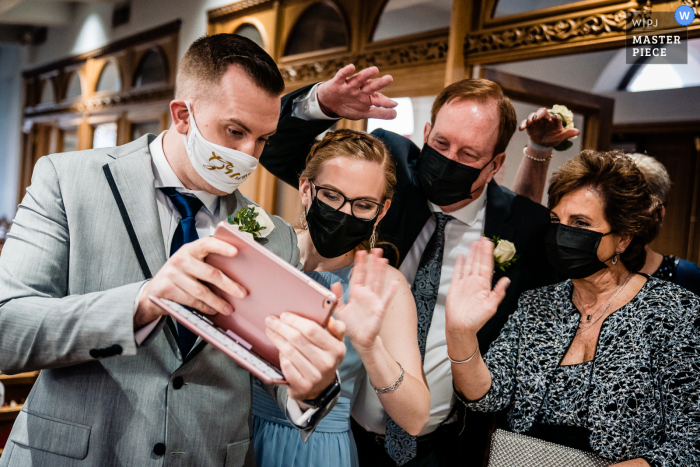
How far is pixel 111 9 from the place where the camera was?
315 inches

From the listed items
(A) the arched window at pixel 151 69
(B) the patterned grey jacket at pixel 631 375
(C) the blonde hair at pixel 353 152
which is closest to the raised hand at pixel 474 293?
(B) the patterned grey jacket at pixel 631 375

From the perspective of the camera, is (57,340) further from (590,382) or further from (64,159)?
Result: (590,382)

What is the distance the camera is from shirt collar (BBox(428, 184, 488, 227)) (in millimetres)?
2291

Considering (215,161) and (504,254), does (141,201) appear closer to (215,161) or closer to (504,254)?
(215,161)

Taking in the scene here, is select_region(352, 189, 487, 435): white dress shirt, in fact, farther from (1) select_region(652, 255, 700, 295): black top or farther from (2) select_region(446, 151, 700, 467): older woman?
(1) select_region(652, 255, 700, 295): black top

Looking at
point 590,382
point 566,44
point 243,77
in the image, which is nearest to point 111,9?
point 566,44

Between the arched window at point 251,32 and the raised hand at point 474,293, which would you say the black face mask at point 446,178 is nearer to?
the raised hand at point 474,293

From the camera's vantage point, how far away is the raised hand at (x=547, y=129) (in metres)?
2.39

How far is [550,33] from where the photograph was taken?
10.6 ft

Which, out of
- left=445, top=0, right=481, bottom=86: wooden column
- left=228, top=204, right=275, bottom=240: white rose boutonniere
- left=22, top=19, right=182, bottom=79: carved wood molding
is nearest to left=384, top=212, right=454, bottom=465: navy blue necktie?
left=228, top=204, right=275, bottom=240: white rose boutonniere

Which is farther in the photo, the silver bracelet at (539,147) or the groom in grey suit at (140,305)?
the silver bracelet at (539,147)

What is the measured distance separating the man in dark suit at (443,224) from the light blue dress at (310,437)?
0.17 m

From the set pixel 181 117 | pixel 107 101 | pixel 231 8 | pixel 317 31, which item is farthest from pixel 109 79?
pixel 181 117

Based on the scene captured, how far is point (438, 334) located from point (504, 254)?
397mm
